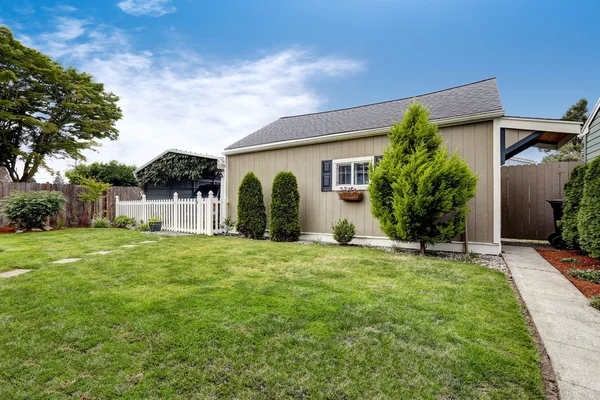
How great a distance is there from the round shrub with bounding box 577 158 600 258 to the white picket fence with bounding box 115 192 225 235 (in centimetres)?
808

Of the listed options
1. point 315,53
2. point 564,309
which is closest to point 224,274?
point 564,309

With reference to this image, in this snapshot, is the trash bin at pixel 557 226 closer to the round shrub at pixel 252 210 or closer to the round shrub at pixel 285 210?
the round shrub at pixel 285 210

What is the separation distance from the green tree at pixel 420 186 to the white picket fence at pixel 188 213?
4.93 metres

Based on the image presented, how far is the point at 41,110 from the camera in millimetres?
16328

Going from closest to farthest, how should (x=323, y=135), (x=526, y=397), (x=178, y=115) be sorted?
(x=526, y=397), (x=323, y=135), (x=178, y=115)

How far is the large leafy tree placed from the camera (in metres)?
14.4

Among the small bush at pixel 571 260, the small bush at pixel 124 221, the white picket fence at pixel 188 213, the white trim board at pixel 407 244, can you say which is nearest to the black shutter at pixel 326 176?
the white trim board at pixel 407 244

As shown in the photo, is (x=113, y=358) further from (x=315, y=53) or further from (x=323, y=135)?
(x=315, y=53)

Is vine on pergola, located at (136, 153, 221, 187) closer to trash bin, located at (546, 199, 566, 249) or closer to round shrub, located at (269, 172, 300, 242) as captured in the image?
round shrub, located at (269, 172, 300, 242)

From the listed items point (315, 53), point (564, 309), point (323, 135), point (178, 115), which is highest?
point (315, 53)

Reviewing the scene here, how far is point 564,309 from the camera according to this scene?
2.89m

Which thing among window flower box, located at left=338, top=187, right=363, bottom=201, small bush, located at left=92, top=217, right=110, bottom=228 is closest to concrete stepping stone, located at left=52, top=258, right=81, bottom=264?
window flower box, located at left=338, top=187, right=363, bottom=201

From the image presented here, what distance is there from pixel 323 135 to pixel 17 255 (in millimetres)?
6537

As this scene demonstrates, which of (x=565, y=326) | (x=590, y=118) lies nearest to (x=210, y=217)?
(x=565, y=326)
